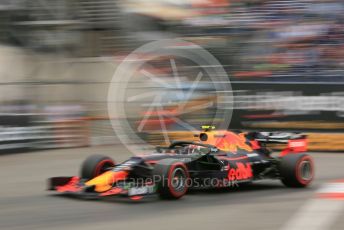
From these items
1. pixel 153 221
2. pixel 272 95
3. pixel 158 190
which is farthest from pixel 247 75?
pixel 153 221

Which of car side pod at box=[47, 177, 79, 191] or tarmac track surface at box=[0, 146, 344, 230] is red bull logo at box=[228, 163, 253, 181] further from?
car side pod at box=[47, 177, 79, 191]

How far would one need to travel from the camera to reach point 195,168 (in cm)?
812

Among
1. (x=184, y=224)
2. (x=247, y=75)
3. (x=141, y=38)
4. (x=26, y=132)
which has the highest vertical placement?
(x=141, y=38)

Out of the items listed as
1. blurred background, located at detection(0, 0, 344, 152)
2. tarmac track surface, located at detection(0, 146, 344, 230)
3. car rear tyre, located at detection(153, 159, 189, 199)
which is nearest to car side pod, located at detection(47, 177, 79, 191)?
tarmac track surface, located at detection(0, 146, 344, 230)

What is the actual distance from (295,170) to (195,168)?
59.0 inches

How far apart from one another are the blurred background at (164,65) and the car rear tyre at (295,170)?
4.59m

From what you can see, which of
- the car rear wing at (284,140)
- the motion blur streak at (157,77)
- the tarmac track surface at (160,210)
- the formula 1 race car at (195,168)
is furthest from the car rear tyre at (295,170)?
the motion blur streak at (157,77)

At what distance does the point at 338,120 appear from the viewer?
47.6 feet

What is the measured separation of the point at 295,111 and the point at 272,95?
0.68 meters

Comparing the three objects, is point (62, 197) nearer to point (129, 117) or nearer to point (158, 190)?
point (158, 190)

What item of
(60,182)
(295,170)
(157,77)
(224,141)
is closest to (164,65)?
(157,77)

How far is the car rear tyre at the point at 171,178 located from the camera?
745cm

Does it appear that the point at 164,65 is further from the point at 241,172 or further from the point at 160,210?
the point at 160,210

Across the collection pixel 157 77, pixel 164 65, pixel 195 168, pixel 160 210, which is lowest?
pixel 160 210
